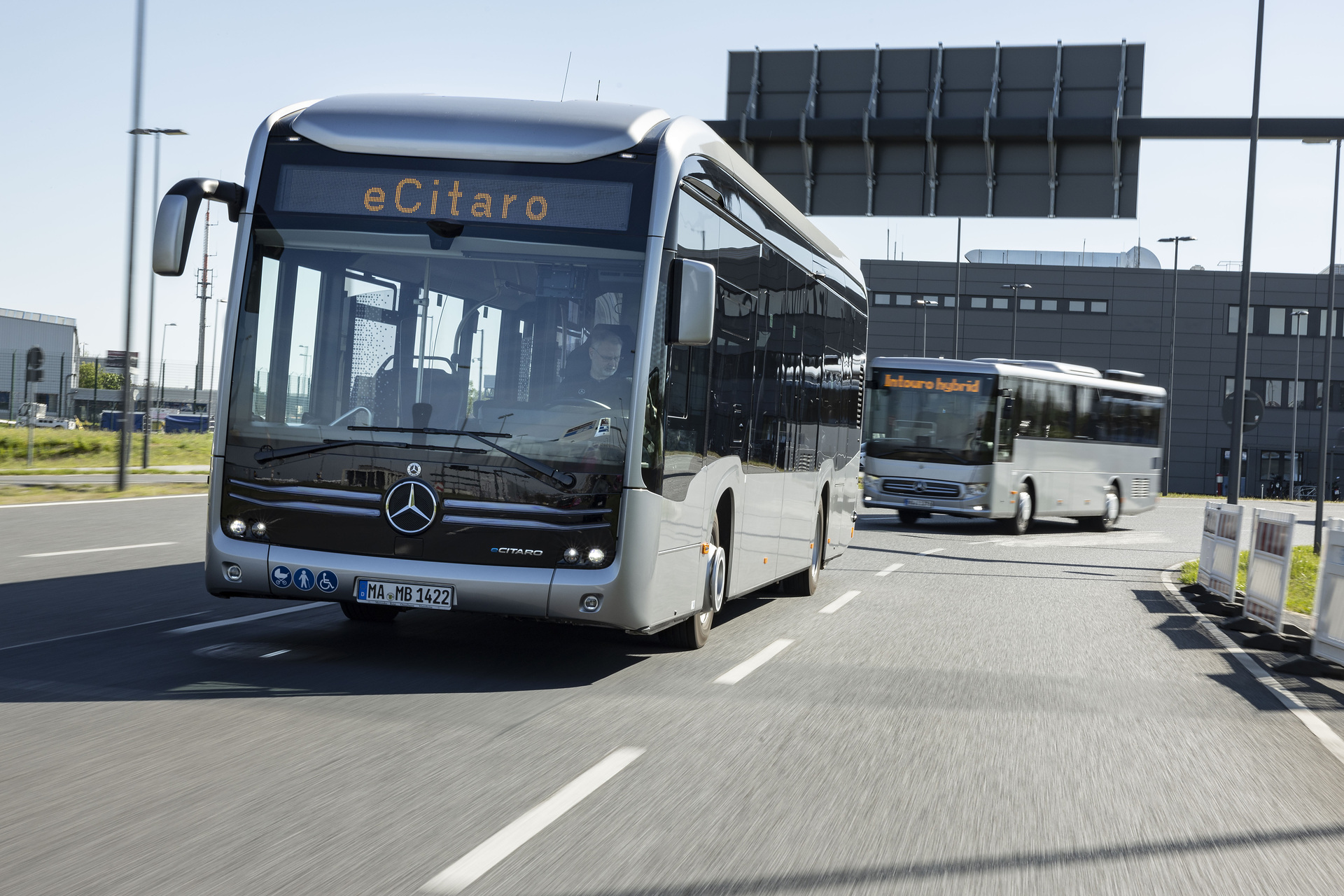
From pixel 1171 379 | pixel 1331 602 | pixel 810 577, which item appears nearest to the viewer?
pixel 1331 602

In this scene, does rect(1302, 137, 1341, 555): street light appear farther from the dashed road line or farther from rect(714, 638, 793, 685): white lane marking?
rect(714, 638, 793, 685): white lane marking

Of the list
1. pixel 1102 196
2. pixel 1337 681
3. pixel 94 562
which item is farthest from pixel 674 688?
pixel 1102 196

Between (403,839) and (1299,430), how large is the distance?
85182mm

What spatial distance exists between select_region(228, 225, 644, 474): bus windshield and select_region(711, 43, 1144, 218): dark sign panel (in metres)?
11.4

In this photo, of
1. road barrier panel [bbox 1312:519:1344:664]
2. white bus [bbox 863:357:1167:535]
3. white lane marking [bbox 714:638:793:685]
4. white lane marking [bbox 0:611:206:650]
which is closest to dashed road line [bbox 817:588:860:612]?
white lane marking [bbox 714:638:793:685]

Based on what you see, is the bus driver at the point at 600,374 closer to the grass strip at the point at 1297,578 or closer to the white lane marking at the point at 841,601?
the white lane marking at the point at 841,601

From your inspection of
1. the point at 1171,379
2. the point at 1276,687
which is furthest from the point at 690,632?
the point at 1171,379

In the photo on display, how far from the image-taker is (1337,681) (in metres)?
9.85

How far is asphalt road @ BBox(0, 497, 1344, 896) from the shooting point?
4430 mm

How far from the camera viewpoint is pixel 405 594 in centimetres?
756

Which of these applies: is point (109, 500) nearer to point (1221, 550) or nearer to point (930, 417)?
point (930, 417)

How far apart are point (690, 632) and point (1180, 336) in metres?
79.3

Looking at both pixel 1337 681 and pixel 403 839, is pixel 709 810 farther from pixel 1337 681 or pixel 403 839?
pixel 1337 681

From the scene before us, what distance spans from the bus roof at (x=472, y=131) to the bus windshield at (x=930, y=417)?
18918mm
